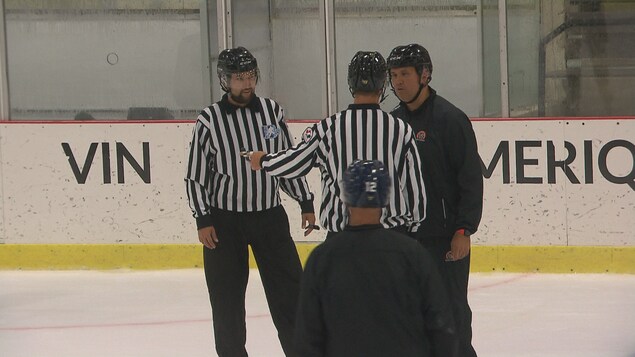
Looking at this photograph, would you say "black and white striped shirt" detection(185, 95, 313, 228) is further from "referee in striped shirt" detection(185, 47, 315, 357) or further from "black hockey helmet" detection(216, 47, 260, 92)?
"black hockey helmet" detection(216, 47, 260, 92)

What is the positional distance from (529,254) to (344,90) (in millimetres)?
1654

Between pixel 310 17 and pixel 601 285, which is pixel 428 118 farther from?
pixel 310 17

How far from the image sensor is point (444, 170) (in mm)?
4258

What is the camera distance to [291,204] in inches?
327

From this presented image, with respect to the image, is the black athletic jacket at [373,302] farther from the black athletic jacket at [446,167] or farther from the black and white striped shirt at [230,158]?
the black and white striped shirt at [230,158]

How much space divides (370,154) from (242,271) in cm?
96

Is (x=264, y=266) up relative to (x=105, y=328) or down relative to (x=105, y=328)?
up

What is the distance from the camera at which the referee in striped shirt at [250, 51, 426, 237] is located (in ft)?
12.9

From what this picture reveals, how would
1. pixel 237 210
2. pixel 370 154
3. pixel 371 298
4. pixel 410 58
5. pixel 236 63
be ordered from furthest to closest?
pixel 237 210, pixel 236 63, pixel 410 58, pixel 370 154, pixel 371 298

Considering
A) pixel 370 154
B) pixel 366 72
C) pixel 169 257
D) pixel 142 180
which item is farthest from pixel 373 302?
pixel 142 180

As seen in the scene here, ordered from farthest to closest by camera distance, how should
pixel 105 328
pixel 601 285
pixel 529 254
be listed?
pixel 529 254, pixel 601 285, pixel 105 328

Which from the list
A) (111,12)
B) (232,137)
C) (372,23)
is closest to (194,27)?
(111,12)

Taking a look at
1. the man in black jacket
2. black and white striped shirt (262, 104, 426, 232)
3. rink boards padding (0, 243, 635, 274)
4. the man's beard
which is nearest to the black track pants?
the man in black jacket

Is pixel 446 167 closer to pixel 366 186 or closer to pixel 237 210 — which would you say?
pixel 237 210
